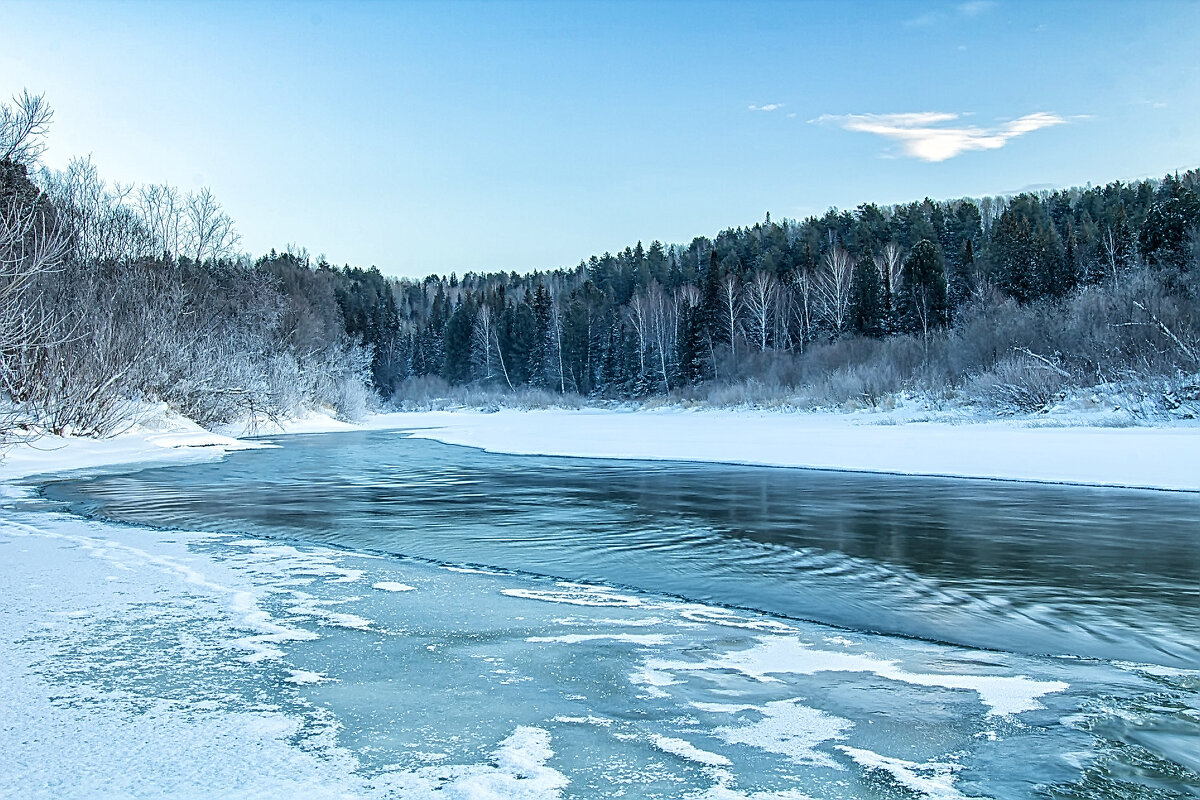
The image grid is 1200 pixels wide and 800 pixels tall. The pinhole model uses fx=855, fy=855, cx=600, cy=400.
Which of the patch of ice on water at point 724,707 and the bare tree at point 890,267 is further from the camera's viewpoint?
the bare tree at point 890,267

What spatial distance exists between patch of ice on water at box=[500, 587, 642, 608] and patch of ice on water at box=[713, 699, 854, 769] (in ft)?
7.67

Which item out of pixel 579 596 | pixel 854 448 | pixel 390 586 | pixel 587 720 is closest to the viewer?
pixel 587 720

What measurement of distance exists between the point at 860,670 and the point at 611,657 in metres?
1.30

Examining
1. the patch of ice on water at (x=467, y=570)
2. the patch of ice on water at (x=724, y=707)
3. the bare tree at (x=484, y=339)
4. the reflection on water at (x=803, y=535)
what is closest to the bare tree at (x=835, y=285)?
the bare tree at (x=484, y=339)

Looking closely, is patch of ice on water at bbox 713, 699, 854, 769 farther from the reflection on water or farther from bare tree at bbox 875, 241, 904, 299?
bare tree at bbox 875, 241, 904, 299

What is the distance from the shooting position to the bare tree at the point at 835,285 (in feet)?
205

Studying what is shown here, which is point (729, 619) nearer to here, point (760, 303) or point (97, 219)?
point (97, 219)

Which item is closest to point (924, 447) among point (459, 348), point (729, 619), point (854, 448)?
point (854, 448)

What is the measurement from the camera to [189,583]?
6500mm

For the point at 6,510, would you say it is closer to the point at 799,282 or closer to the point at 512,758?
the point at 512,758

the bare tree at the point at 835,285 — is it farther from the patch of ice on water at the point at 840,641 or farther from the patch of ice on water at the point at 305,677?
the patch of ice on water at the point at 305,677

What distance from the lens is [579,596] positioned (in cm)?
627

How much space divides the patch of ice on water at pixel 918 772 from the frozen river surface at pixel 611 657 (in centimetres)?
1

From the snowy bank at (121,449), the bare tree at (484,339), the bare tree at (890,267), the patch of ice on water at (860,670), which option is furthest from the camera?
Answer: the bare tree at (484,339)
